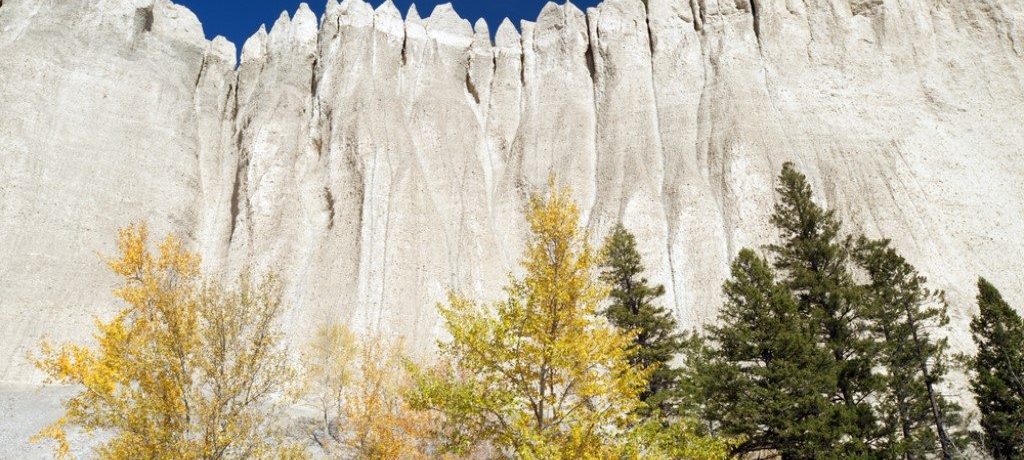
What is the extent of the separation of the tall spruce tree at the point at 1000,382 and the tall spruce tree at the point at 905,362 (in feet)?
3.78

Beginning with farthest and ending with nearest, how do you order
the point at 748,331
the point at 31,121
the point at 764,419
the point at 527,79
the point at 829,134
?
the point at 527,79, the point at 31,121, the point at 829,134, the point at 748,331, the point at 764,419

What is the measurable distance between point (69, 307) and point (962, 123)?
52.8 meters

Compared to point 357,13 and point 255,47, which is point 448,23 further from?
point 255,47

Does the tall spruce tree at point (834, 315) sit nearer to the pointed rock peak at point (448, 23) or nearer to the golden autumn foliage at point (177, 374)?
the golden autumn foliage at point (177, 374)

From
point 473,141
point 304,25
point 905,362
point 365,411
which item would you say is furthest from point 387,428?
point 304,25

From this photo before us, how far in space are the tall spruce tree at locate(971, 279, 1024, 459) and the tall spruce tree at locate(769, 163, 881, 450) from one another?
4192 mm

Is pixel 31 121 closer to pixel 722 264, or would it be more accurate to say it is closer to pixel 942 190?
pixel 722 264

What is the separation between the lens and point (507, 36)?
50.4 metres

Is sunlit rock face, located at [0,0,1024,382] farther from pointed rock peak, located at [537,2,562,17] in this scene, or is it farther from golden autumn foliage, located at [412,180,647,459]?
golden autumn foliage, located at [412,180,647,459]

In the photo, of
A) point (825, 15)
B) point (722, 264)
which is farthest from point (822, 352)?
point (825, 15)

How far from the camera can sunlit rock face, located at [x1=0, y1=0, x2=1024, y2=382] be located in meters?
35.0

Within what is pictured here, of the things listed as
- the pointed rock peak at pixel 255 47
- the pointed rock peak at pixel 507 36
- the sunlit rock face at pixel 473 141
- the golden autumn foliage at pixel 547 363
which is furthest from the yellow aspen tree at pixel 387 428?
the pointed rock peak at pixel 255 47

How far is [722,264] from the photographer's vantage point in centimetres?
3381

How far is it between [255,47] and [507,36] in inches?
830
